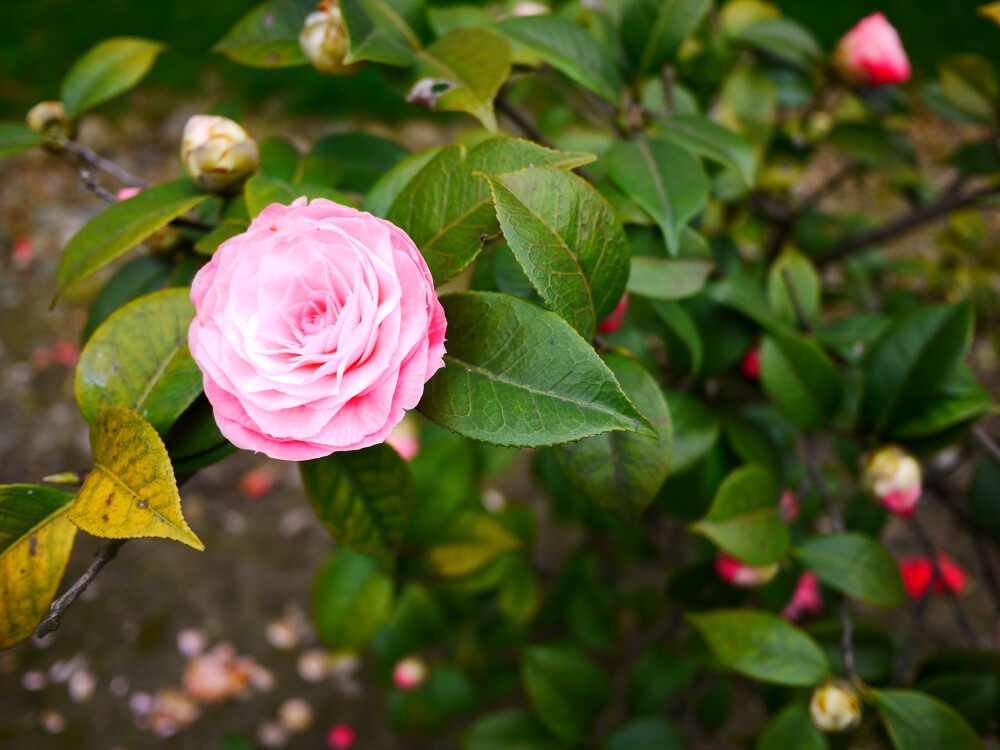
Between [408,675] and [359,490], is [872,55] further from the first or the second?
[408,675]

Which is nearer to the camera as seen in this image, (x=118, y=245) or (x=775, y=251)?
(x=118, y=245)

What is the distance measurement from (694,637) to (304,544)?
2.93 ft

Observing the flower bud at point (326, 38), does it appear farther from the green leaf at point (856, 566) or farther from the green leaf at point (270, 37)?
the green leaf at point (856, 566)

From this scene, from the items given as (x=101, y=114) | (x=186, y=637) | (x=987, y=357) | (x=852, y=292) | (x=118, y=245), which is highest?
(x=118, y=245)

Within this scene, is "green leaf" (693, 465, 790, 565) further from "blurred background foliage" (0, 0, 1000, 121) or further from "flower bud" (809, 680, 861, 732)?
"blurred background foliage" (0, 0, 1000, 121)

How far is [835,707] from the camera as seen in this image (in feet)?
1.91

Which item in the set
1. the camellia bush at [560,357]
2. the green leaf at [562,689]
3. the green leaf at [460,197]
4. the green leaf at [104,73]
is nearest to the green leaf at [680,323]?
the camellia bush at [560,357]

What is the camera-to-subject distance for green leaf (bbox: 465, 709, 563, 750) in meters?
0.84

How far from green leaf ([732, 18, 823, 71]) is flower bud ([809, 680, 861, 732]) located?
2.50ft

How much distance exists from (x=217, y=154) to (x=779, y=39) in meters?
0.73

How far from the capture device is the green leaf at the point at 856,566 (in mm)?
621

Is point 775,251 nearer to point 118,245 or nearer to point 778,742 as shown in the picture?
point 778,742

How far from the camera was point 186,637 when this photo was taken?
4.21ft

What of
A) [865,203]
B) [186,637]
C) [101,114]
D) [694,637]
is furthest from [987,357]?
[101,114]
